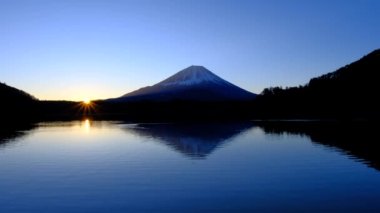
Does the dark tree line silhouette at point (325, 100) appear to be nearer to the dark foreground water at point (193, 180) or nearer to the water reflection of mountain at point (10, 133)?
the water reflection of mountain at point (10, 133)

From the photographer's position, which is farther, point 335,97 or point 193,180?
point 335,97

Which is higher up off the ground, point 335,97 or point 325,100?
point 335,97

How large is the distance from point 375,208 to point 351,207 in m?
0.94

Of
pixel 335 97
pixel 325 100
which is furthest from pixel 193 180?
pixel 325 100

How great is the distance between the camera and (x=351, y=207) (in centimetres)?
1862

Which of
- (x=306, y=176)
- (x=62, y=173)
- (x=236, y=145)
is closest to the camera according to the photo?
(x=306, y=176)

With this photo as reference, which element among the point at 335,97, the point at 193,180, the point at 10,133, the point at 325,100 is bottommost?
the point at 193,180

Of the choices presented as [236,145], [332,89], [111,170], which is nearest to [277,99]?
[332,89]

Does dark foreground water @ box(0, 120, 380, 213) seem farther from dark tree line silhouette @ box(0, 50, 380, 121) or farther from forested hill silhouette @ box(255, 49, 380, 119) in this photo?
forested hill silhouette @ box(255, 49, 380, 119)

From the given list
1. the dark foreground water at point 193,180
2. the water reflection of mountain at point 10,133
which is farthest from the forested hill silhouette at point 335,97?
the dark foreground water at point 193,180

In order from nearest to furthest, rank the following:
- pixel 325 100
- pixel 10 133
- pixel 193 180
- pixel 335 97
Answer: pixel 193 180
pixel 10 133
pixel 335 97
pixel 325 100

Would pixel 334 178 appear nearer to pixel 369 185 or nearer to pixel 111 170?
pixel 369 185

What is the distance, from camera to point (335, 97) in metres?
154

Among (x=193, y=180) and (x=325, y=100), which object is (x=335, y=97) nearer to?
(x=325, y=100)
